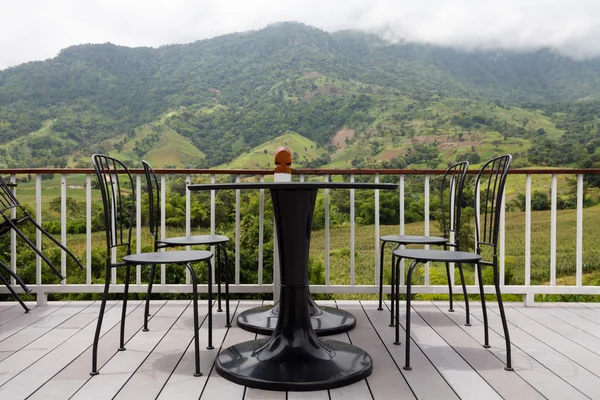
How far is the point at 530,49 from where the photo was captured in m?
34.8

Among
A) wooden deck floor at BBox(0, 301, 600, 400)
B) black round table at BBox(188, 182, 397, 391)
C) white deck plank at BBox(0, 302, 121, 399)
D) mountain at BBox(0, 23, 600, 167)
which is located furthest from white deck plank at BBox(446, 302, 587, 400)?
mountain at BBox(0, 23, 600, 167)

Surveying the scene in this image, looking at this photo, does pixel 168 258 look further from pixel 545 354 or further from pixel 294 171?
pixel 545 354

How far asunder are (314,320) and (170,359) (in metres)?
0.89

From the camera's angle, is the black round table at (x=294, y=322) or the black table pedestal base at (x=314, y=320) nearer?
the black round table at (x=294, y=322)

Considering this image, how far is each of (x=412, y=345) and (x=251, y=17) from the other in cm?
3685

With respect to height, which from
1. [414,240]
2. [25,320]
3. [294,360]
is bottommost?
[25,320]

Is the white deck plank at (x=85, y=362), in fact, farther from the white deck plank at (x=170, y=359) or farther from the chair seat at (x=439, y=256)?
the chair seat at (x=439, y=256)

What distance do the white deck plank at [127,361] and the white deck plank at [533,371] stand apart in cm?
170

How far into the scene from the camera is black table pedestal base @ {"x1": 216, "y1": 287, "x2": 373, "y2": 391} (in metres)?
2.12

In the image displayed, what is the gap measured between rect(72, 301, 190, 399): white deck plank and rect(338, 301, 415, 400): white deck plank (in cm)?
104

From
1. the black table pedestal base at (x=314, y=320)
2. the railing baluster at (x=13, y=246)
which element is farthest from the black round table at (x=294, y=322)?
the railing baluster at (x=13, y=246)

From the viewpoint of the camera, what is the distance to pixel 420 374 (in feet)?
7.45

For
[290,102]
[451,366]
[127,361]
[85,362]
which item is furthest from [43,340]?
[290,102]

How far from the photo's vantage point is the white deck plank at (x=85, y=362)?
205cm
